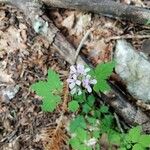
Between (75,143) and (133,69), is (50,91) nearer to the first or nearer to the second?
(75,143)

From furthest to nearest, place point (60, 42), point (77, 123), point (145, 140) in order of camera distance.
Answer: point (60, 42), point (77, 123), point (145, 140)

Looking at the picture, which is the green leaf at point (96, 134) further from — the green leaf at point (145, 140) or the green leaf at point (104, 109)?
the green leaf at point (145, 140)

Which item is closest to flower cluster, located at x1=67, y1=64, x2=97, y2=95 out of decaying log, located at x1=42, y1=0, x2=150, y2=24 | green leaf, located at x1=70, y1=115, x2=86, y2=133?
green leaf, located at x1=70, y1=115, x2=86, y2=133

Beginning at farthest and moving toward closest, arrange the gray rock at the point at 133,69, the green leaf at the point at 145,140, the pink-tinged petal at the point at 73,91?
the gray rock at the point at 133,69, the pink-tinged petal at the point at 73,91, the green leaf at the point at 145,140

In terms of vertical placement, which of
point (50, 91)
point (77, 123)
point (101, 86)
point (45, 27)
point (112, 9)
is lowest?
point (77, 123)

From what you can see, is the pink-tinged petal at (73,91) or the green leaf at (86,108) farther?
the green leaf at (86,108)

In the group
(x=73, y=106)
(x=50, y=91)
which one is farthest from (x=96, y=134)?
(x=50, y=91)

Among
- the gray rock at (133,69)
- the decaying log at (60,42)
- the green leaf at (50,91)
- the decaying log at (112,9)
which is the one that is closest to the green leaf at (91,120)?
the decaying log at (60,42)
